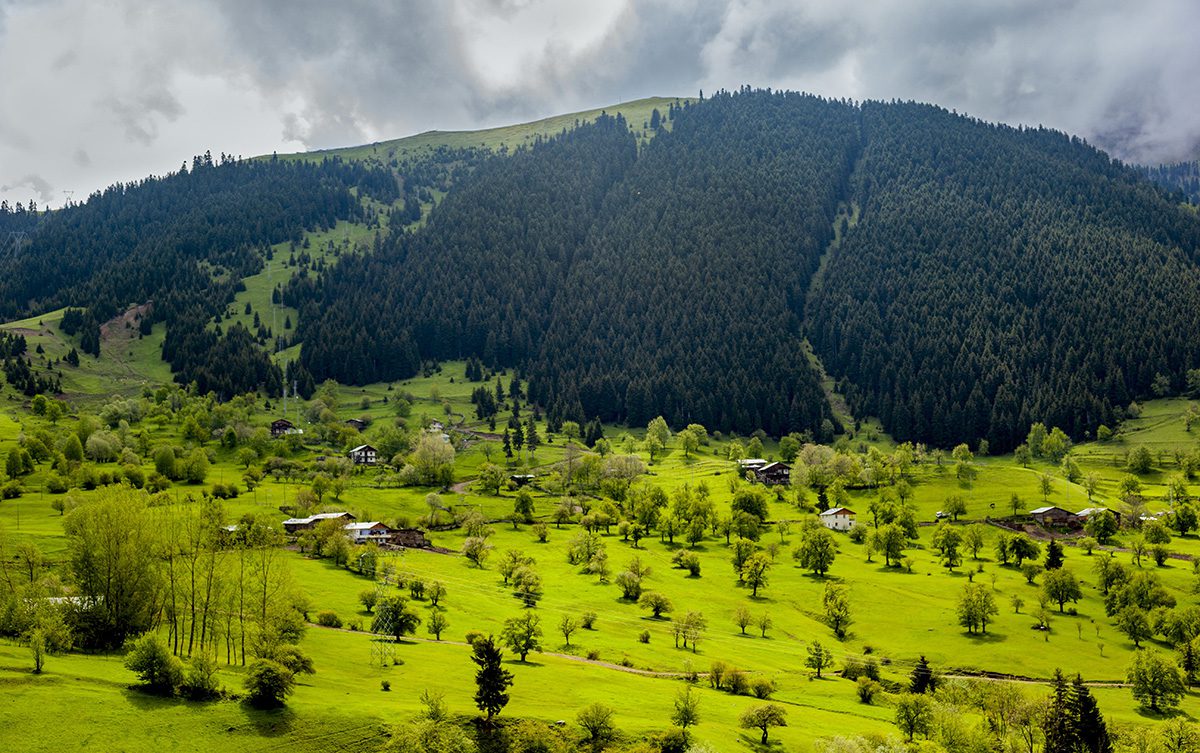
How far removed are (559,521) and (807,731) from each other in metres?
89.2

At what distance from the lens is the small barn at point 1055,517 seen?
15238 centimetres

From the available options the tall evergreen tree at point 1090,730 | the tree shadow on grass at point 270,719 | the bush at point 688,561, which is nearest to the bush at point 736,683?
the tall evergreen tree at point 1090,730

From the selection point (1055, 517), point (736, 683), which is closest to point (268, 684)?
point (736, 683)

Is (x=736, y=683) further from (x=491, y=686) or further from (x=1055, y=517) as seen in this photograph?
(x=1055, y=517)

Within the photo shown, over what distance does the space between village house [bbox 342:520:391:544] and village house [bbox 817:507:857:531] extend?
83.1 m

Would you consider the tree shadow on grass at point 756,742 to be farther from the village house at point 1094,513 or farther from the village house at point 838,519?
the village house at point 1094,513

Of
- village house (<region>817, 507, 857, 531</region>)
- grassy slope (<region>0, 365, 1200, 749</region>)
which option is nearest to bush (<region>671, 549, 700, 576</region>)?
grassy slope (<region>0, 365, 1200, 749</region>)

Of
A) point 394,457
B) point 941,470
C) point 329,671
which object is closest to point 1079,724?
point 329,671

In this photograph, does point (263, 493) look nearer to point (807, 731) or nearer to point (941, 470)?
point (807, 731)

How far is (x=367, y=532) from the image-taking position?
13075 centimetres

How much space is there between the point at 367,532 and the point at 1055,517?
414ft

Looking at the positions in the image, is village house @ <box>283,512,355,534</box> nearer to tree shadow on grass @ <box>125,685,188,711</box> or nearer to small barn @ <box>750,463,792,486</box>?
tree shadow on grass @ <box>125,685,188,711</box>

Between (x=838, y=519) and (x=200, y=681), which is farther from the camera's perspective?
(x=838, y=519)

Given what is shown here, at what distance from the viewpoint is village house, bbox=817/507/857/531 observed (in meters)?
158
